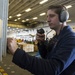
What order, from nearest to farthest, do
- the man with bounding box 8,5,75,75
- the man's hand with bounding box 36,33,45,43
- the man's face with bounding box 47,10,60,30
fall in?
the man with bounding box 8,5,75,75 → the man's face with bounding box 47,10,60,30 → the man's hand with bounding box 36,33,45,43

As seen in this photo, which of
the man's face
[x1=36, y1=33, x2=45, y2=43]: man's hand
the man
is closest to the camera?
the man

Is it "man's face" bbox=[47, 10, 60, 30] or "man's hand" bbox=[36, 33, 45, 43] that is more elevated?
"man's face" bbox=[47, 10, 60, 30]

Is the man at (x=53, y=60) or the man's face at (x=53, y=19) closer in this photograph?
the man at (x=53, y=60)

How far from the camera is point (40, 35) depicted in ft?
5.58

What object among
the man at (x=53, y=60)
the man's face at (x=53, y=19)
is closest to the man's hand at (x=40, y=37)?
the man's face at (x=53, y=19)

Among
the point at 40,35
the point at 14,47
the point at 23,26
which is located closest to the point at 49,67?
the point at 14,47

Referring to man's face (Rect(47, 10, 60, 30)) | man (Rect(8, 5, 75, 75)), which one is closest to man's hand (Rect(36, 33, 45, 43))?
man's face (Rect(47, 10, 60, 30))

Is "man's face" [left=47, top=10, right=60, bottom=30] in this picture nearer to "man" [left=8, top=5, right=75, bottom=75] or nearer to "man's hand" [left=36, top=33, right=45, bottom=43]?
"man" [left=8, top=5, right=75, bottom=75]

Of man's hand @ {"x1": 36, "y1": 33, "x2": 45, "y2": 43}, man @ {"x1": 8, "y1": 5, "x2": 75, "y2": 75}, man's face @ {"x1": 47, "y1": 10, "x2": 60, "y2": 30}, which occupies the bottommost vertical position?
man @ {"x1": 8, "y1": 5, "x2": 75, "y2": 75}

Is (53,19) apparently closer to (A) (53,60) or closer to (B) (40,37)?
(A) (53,60)

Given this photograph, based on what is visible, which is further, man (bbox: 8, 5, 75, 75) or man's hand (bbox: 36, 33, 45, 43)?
man's hand (bbox: 36, 33, 45, 43)

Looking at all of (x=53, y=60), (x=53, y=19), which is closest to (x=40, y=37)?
(x=53, y=19)

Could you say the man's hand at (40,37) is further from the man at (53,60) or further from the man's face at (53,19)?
the man at (53,60)

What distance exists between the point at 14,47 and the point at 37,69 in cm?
22
